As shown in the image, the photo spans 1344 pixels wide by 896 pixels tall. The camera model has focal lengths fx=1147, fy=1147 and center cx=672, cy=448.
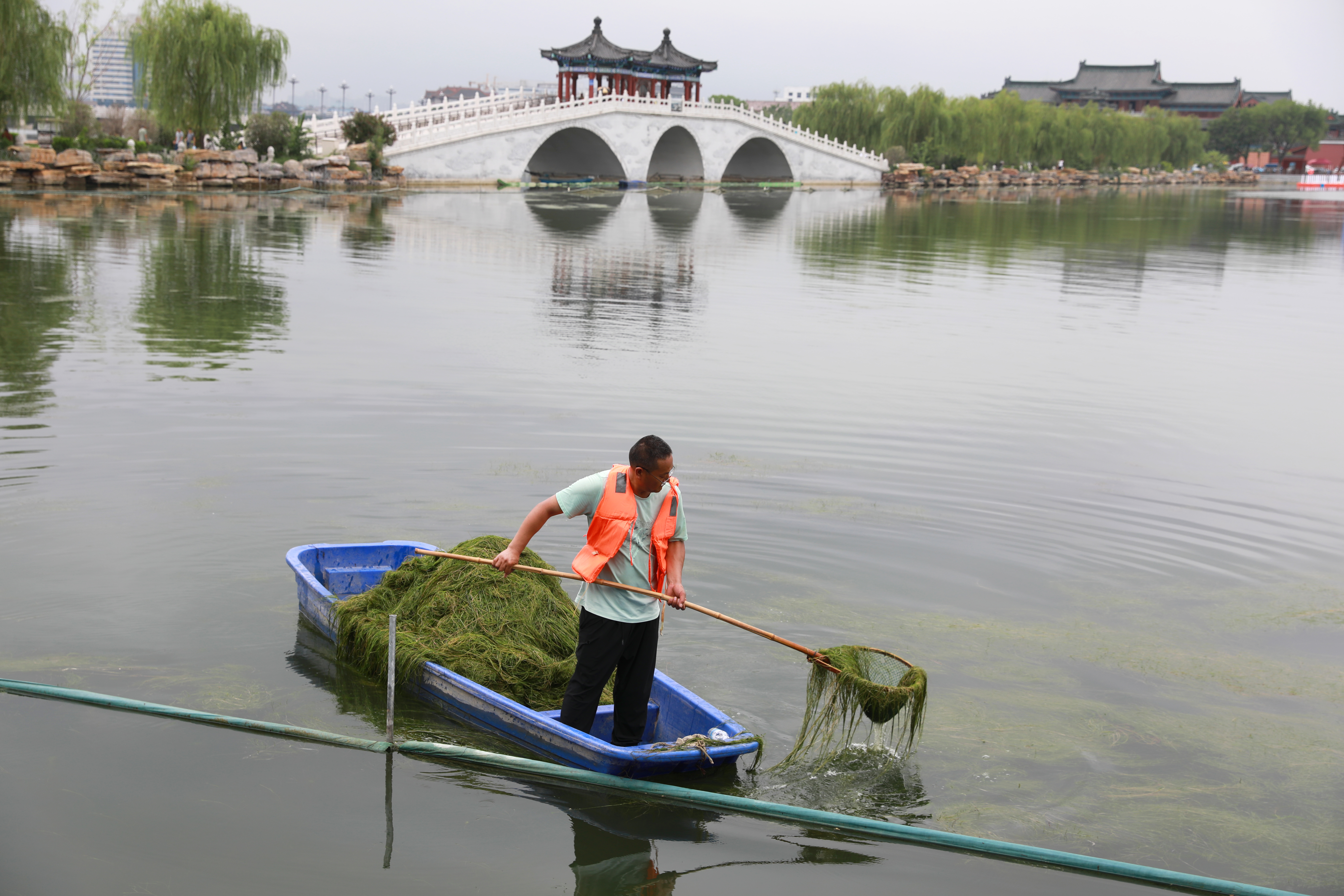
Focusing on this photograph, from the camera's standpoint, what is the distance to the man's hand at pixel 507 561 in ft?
19.0

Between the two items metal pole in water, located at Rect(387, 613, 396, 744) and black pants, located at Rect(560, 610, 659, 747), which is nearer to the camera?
black pants, located at Rect(560, 610, 659, 747)

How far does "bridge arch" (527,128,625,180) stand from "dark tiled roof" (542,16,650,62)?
262 inches

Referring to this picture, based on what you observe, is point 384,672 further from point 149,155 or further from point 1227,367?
point 149,155

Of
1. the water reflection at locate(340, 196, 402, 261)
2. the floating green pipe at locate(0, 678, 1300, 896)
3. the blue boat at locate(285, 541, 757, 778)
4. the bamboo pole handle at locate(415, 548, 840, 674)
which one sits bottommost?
the floating green pipe at locate(0, 678, 1300, 896)

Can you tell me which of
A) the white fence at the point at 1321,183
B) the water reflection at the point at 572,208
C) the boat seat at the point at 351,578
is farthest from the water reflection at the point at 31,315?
the white fence at the point at 1321,183

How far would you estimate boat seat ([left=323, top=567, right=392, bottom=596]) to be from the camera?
25.3ft

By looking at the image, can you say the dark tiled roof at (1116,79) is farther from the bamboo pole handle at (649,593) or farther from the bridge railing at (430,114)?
the bamboo pole handle at (649,593)

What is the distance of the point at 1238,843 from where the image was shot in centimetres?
561

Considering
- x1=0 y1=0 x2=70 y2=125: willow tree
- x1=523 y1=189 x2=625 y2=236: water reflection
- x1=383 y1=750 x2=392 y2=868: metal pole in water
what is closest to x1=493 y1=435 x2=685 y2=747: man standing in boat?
x1=383 y1=750 x2=392 y2=868: metal pole in water

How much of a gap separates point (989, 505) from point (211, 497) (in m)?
6.87

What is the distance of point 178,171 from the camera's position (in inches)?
1679

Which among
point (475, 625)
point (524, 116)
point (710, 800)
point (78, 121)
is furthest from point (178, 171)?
point (710, 800)

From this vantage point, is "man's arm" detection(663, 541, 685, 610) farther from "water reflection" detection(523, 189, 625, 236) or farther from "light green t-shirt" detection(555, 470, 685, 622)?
"water reflection" detection(523, 189, 625, 236)

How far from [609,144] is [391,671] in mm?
64220
